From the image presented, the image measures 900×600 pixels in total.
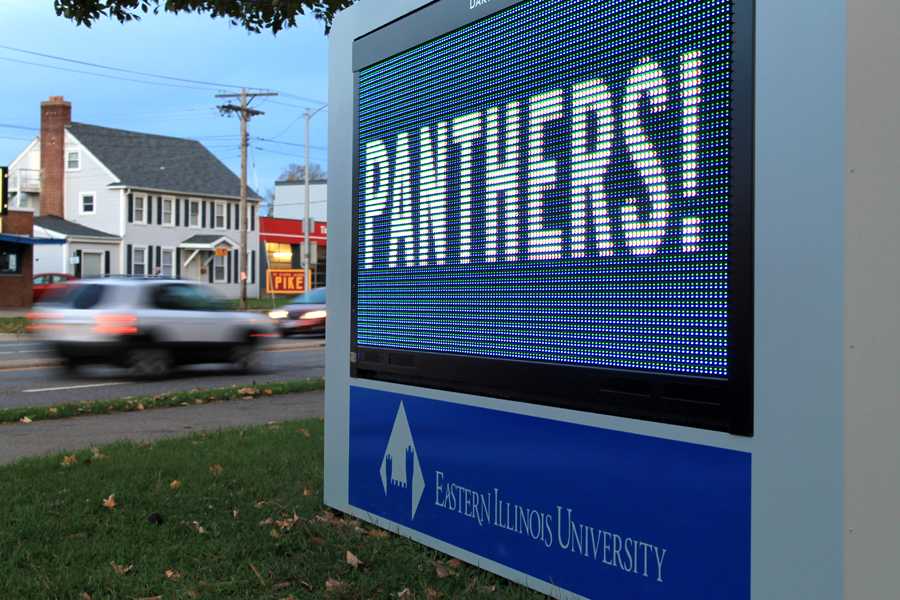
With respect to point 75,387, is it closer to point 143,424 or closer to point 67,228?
point 143,424

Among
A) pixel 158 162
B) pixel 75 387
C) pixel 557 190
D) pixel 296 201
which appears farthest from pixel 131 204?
pixel 557 190

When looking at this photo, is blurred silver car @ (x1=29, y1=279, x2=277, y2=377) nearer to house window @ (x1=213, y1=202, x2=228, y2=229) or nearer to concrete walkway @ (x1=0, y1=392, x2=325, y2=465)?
concrete walkway @ (x1=0, y1=392, x2=325, y2=465)

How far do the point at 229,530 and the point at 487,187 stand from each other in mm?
2471

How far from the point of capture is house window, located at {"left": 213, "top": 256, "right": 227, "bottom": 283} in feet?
190

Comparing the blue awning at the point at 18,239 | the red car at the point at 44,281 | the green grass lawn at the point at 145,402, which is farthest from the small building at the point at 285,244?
the green grass lawn at the point at 145,402

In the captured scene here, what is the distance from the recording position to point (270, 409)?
11.3m

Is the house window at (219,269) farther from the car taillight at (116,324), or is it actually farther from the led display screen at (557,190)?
the led display screen at (557,190)

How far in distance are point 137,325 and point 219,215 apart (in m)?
45.5

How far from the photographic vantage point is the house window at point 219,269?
58.0m

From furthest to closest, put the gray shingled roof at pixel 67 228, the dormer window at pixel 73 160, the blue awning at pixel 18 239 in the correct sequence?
1. the dormer window at pixel 73 160
2. the gray shingled roof at pixel 67 228
3. the blue awning at pixel 18 239

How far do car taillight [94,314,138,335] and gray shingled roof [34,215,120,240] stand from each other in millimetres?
38655

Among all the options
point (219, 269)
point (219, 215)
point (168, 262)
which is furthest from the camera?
point (219, 215)

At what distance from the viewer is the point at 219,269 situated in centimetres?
5828

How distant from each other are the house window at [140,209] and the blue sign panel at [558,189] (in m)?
52.4
